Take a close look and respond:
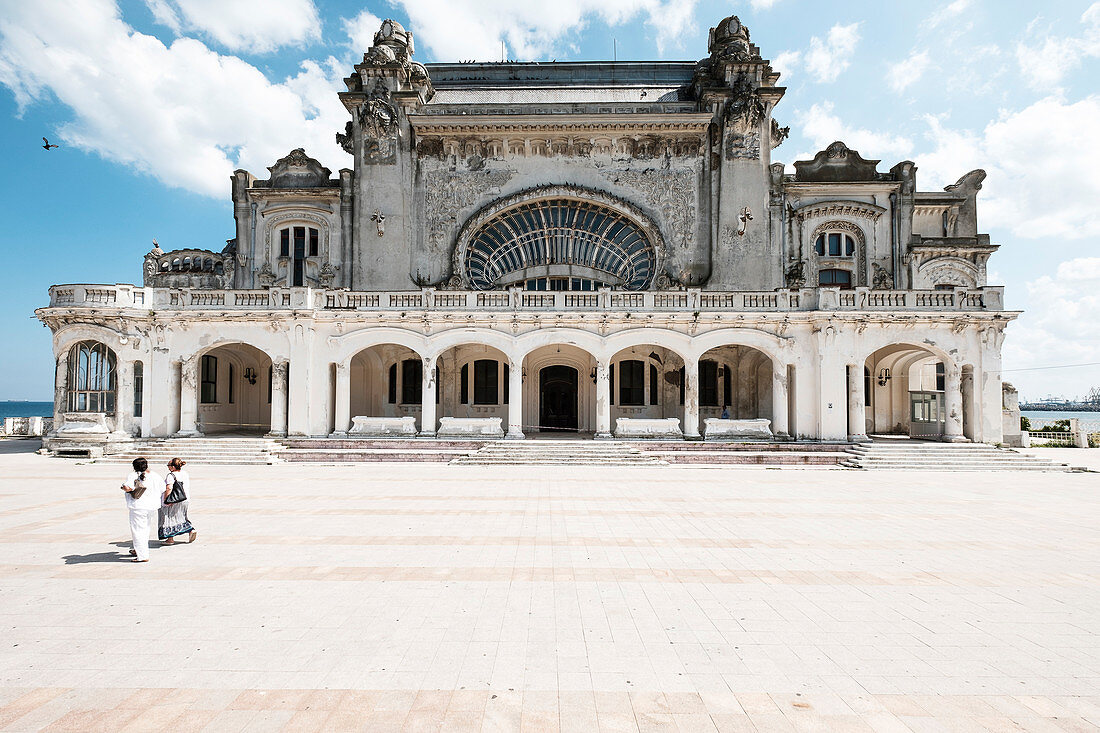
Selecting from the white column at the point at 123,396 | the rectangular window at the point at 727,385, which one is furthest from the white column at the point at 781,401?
the white column at the point at 123,396

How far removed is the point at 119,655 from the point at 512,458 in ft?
52.9

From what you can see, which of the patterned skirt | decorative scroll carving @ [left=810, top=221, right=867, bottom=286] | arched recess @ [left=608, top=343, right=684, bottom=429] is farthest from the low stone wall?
decorative scroll carving @ [left=810, top=221, right=867, bottom=286]

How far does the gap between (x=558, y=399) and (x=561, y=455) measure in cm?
893

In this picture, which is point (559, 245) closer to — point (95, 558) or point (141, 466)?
point (141, 466)

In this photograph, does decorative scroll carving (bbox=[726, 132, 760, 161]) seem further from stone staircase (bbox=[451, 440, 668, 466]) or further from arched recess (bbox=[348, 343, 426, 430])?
arched recess (bbox=[348, 343, 426, 430])

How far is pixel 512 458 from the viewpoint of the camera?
2144 cm

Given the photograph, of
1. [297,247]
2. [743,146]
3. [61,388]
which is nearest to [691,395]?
[743,146]

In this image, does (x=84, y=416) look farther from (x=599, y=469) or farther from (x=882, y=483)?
(x=882, y=483)

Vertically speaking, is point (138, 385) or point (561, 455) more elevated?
point (138, 385)

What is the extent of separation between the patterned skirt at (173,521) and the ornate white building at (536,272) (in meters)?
15.0

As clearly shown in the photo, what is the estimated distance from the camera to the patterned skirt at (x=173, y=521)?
943 cm

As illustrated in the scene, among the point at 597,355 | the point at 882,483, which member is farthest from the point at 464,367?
the point at 882,483

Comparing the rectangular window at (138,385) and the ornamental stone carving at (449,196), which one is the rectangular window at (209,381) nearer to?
the rectangular window at (138,385)

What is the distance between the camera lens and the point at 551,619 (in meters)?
Answer: 6.54
